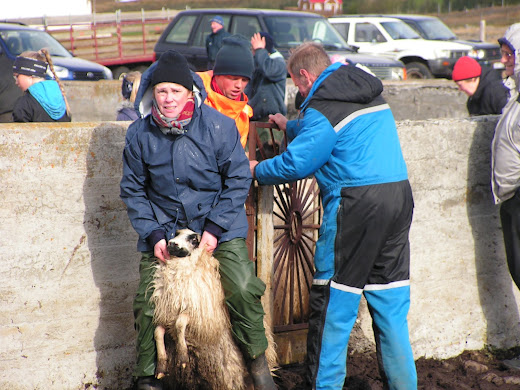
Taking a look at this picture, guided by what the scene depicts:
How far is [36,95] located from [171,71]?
291 centimetres

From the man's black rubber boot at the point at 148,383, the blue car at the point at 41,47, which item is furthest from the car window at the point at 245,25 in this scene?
the man's black rubber boot at the point at 148,383

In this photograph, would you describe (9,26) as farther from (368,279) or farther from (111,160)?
(368,279)

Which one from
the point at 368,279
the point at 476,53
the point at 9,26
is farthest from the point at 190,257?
the point at 476,53

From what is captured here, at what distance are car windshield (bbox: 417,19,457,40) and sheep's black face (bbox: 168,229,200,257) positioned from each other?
51.1 ft

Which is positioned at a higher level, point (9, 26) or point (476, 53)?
point (9, 26)

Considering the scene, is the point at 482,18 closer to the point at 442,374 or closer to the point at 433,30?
the point at 433,30

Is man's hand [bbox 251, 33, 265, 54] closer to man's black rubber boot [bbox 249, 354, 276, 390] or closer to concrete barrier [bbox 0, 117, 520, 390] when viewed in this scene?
concrete barrier [bbox 0, 117, 520, 390]

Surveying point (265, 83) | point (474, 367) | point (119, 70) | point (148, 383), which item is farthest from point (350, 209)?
point (119, 70)

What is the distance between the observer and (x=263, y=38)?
24.4 ft

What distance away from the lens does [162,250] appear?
3.38m

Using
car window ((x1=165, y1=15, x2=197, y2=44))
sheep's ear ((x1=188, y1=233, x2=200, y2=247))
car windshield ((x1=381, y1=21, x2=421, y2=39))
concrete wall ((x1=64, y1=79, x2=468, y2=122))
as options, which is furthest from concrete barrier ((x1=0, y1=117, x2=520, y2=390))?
car windshield ((x1=381, y1=21, x2=421, y2=39))

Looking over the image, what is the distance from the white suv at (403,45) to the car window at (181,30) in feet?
18.6

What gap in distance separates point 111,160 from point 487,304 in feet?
9.77

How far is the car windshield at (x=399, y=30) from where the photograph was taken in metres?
17.2
